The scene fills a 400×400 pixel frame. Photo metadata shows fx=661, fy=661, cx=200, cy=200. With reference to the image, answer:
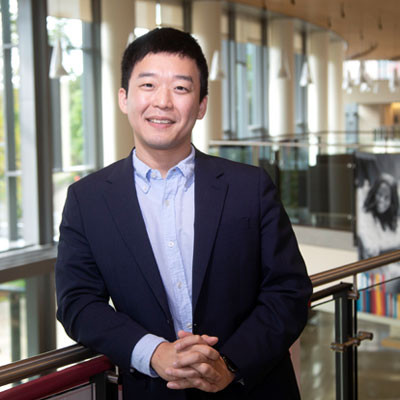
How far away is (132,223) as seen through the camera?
172cm

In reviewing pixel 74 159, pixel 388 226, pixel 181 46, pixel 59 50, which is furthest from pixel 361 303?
→ pixel 74 159

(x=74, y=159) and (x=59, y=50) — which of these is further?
(x=74, y=159)

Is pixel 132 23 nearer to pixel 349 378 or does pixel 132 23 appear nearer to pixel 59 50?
pixel 59 50

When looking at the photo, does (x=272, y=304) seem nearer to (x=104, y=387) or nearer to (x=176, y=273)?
(x=176, y=273)

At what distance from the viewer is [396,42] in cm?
2277

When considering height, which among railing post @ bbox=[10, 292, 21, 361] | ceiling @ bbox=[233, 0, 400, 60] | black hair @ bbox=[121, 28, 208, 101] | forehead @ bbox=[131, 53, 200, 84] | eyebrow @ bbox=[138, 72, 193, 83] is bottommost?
railing post @ bbox=[10, 292, 21, 361]

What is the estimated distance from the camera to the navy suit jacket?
1.67 metres

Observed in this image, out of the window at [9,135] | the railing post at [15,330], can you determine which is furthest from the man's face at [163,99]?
the railing post at [15,330]

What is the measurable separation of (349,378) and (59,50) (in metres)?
6.93

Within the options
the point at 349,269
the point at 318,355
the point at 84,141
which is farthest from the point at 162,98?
the point at 84,141

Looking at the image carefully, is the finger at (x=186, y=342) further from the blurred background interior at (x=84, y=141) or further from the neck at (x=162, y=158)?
the blurred background interior at (x=84, y=141)

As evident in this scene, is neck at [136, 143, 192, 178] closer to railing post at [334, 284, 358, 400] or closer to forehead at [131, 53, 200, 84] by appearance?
forehead at [131, 53, 200, 84]

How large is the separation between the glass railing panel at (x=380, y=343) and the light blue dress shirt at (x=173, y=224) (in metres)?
1.21

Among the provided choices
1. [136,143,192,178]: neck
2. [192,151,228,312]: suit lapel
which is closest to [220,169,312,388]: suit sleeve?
[192,151,228,312]: suit lapel
